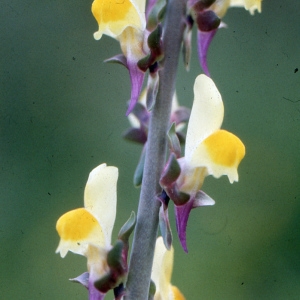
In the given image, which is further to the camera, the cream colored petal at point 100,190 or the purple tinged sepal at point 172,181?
the cream colored petal at point 100,190

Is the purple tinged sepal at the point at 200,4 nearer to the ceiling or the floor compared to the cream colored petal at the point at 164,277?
nearer to the ceiling

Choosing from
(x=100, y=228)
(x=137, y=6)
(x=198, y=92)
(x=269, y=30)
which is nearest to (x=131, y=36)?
(x=137, y=6)

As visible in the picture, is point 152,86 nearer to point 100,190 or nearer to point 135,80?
point 135,80

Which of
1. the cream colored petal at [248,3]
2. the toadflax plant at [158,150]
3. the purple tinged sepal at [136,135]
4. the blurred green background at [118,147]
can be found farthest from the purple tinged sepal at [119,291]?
the blurred green background at [118,147]

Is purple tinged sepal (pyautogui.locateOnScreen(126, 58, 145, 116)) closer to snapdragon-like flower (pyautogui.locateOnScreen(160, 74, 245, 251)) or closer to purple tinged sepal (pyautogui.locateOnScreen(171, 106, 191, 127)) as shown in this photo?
snapdragon-like flower (pyautogui.locateOnScreen(160, 74, 245, 251))

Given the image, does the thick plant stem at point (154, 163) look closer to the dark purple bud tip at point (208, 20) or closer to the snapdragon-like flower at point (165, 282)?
the dark purple bud tip at point (208, 20)

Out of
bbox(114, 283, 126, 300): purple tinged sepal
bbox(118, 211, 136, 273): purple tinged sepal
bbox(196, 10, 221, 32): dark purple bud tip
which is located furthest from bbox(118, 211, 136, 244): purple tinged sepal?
bbox(196, 10, 221, 32): dark purple bud tip

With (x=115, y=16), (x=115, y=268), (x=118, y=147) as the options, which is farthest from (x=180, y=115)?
(x=118, y=147)

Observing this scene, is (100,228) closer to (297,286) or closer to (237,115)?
(297,286)
